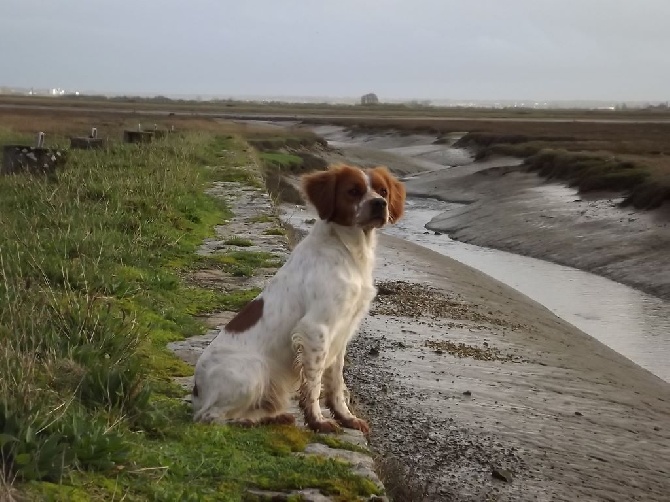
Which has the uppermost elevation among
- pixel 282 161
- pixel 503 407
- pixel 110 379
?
pixel 110 379

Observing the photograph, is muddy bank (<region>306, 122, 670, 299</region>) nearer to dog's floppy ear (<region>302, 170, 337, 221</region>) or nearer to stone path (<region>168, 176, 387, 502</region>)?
stone path (<region>168, 176, 387, 502</region>)

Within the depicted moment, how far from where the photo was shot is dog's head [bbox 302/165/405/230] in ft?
17.1

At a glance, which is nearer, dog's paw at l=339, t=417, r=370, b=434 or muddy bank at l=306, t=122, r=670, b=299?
dog's paw at l=339, t=417, r=370, b=434

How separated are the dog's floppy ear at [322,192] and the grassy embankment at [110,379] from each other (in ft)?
4.19

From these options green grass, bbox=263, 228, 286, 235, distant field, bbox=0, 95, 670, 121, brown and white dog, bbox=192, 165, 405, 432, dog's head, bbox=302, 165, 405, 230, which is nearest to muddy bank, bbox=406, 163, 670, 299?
green grass, bbox=263, 228, 286, 235

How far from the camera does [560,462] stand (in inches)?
251

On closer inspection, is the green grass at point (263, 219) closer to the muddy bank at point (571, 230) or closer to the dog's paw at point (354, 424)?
the dog's paw at point (354, 424)

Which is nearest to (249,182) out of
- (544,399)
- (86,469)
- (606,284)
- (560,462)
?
(606,284)

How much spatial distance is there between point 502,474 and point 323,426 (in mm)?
1762

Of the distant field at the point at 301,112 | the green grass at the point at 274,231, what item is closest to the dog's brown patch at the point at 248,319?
the green grass at the point at 274,231

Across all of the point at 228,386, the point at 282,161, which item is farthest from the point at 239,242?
the point at 282,161

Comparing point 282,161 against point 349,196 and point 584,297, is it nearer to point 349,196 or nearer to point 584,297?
point 584,297

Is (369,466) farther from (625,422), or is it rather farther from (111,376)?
(625,422)

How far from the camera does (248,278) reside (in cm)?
809
